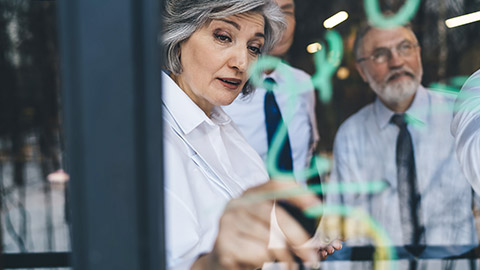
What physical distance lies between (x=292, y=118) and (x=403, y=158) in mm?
566

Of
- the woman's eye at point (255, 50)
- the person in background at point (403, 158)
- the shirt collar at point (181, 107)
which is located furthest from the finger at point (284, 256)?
the woman's eye at point (255, 50)

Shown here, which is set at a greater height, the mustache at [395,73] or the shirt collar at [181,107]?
the mustache at [395,73]

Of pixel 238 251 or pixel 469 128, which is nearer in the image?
pixel 238 251

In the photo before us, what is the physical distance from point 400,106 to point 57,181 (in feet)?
4.90

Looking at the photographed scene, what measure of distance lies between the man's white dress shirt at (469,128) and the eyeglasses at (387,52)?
29 cm

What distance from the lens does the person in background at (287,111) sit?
5.30 ft

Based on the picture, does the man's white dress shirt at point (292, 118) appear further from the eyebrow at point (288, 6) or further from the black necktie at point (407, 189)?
the black necktie at point (407, 189)

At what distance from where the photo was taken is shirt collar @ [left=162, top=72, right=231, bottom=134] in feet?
3.74

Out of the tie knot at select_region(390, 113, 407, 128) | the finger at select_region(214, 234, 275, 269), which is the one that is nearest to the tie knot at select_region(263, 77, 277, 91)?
the tie knot at select_region(390, 113, 407, 128)

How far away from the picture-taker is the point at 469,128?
1514 mm

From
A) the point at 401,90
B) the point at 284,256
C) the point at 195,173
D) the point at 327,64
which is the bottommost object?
the point at 284,256

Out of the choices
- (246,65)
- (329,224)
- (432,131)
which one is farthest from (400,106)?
(246,65)

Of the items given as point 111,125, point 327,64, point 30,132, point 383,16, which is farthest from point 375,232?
point 111,125

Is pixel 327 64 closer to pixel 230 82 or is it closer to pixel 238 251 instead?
pixel 230 82
